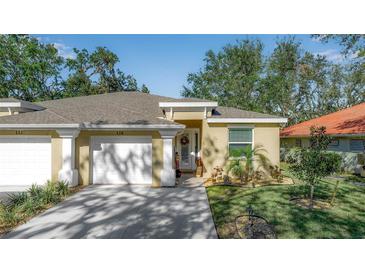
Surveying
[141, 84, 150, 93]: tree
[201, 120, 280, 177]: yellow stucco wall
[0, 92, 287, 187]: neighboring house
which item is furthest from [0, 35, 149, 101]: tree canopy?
[201, 120, 280, 177]: yellow stucco wall

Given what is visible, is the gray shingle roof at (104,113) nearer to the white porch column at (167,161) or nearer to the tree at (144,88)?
the white porch column at (167,161)

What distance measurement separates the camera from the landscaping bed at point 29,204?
5992 millimetres

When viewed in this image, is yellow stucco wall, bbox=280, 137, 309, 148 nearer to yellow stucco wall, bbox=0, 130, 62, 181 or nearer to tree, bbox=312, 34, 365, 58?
tree, bbox=312, 34, 365, 58

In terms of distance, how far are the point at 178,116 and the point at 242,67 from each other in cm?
2594

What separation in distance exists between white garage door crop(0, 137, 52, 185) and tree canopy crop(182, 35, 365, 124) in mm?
25778

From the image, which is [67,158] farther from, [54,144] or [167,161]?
[167,161]

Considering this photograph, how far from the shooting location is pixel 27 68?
25.7 metres

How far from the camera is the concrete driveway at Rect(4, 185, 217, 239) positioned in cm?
532

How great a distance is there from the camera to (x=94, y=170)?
1023cm

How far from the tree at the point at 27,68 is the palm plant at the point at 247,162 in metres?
26.7

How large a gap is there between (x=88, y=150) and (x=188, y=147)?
257 inches
